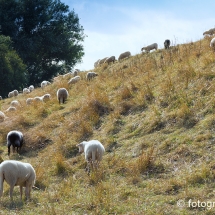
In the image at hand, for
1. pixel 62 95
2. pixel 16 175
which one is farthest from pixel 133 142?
pixel 62 95

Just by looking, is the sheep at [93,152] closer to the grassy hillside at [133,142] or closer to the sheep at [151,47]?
the grassy hillside at [133,142]

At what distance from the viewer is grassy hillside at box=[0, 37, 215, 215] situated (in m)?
7.55

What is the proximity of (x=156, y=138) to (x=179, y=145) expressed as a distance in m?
0.88

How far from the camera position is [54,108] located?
15695mm

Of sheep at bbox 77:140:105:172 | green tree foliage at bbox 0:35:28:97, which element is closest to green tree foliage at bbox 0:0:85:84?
green tree foliage at bbox 0:35:28:97

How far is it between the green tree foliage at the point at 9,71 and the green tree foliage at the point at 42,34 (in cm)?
541

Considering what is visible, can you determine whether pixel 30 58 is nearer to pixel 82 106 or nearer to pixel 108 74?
pixel 108 74

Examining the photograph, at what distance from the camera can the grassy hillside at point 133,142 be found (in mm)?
7555

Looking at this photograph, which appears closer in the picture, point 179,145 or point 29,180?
point 29,180

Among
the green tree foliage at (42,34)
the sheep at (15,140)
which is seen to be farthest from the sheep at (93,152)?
the green tree foliage at (42,34)

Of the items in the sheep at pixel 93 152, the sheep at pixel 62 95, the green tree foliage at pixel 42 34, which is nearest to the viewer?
the sheep at pixel 93 152

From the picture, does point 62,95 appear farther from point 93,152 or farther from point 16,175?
point 16,175

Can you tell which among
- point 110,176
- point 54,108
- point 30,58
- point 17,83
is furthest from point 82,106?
point 30,58

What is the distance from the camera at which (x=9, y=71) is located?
3145cm
